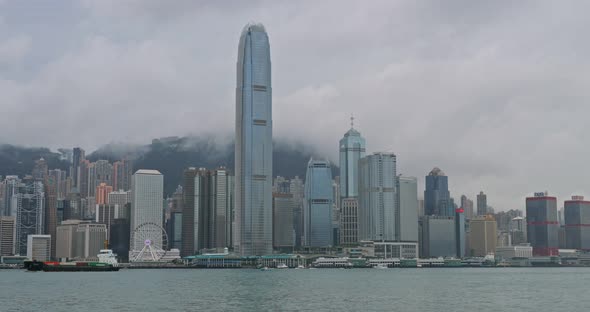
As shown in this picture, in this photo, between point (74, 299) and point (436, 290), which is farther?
point (436, 290)

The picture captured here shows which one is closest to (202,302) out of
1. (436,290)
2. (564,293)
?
(436,290)

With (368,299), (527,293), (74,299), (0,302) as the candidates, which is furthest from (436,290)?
(0,302)

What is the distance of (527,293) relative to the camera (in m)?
136

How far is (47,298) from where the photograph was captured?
120438 millimetres

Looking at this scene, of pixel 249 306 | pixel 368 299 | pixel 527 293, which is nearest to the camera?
pixel 249 306

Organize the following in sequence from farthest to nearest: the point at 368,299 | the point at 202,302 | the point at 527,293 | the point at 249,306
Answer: the point at 527,293
the point at 368,299
the point at 202,302
the point at 249,306

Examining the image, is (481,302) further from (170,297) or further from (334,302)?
(170,297)

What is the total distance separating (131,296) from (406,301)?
4184 centimetres

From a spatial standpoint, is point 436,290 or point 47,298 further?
point 436,290

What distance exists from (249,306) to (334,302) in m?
13.8

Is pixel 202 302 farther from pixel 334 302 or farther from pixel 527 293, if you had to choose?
pixel 527 293

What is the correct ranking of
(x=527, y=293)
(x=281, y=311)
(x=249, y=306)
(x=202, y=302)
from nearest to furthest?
(x=281, y=311)
(x=249, y=306)
(x=202, y=302)
(x=527, y=293)

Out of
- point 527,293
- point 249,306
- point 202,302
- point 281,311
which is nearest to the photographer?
point 281,311

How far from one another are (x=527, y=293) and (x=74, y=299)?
240 feet
